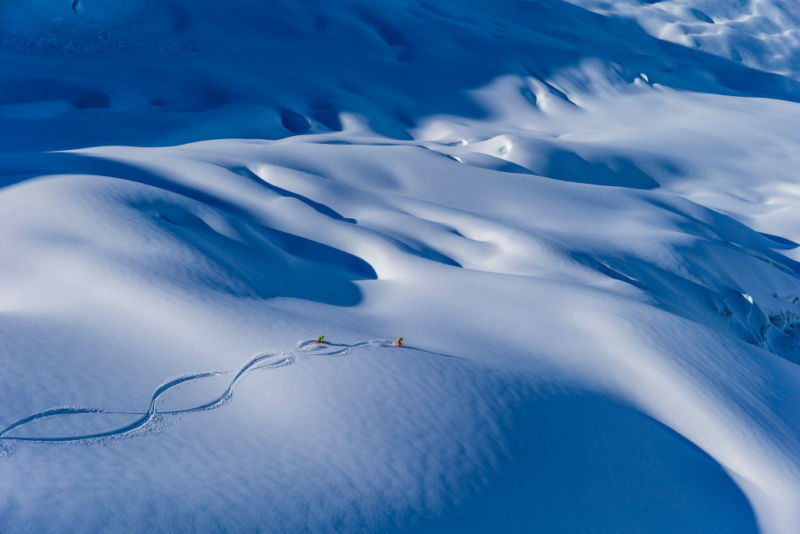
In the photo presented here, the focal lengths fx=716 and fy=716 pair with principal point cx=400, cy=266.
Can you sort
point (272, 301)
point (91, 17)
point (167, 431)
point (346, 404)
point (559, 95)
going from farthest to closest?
point (559, 95)
point (91, 17)
point (272, 301)
point (346, 404)
point (167, 431)

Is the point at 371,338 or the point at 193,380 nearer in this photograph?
the point at 193,380

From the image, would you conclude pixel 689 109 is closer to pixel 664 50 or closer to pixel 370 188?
pixel 664 50

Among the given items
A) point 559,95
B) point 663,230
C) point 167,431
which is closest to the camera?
point 167,431

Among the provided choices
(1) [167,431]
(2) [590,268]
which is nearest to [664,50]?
(2) [590,268]

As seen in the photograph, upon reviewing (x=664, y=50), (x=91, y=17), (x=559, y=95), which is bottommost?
(x=91, y=17)

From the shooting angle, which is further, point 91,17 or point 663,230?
point 91,17
